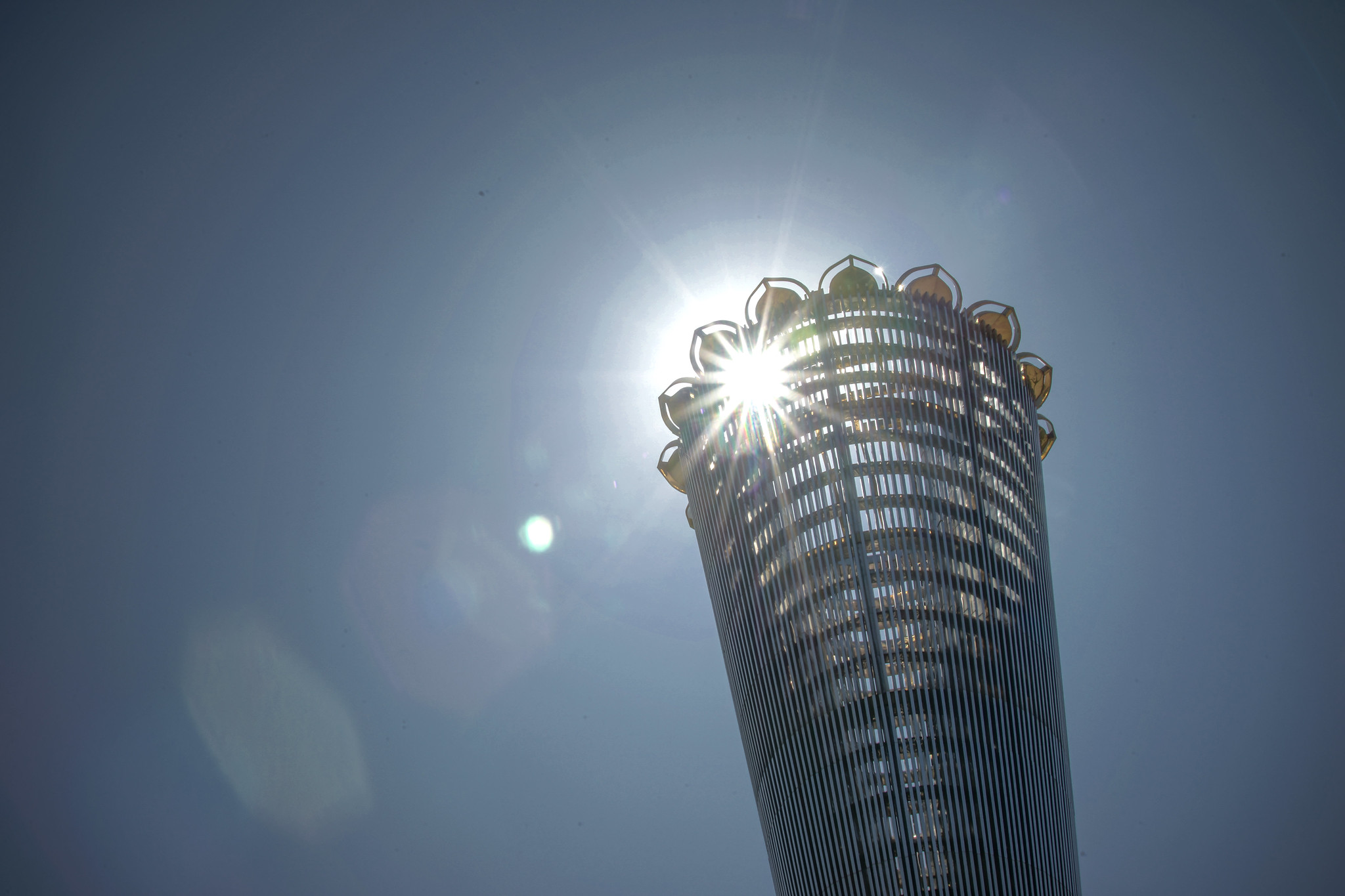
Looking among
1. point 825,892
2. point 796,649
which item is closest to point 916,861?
point 825,892

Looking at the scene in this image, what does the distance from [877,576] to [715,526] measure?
185 inches

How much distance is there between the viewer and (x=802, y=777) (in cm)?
1927

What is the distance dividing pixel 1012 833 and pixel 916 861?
7.65 feet

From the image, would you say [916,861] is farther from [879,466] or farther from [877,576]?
[879,466]

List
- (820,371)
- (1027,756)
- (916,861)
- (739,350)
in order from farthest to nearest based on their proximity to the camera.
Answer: (739,350)
(820,371)
(1027,756)
(916,861)

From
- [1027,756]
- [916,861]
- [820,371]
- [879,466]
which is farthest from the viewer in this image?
[820,371]

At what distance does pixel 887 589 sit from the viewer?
763 inches

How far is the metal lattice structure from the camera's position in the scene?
18.2m

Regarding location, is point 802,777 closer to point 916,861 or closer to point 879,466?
point 916,861

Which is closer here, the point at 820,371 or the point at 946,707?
the point at 946,707

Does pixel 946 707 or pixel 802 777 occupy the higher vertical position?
pixel 946 707

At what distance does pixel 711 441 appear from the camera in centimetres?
2298

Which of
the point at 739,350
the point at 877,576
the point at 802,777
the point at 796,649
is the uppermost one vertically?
the point at 739,350

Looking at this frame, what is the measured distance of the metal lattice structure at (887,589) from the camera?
18.2 meters
